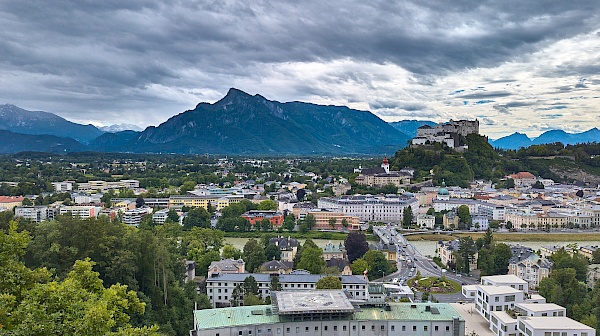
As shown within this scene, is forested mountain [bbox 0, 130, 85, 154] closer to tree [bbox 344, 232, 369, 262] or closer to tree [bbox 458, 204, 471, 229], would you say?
tree [bbox 458, 204, 471, 229]

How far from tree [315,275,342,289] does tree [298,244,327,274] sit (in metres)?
3.62

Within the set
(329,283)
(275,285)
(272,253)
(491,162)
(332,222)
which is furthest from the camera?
(491,162)

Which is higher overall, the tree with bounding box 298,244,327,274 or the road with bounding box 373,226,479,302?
the tree with bounding box 298,244,327,274

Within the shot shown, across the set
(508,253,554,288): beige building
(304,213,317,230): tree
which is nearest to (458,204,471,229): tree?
(304,213,317,230): tree

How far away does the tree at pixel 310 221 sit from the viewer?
33562 millimetres

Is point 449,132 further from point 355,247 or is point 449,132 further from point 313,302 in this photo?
point 313,302

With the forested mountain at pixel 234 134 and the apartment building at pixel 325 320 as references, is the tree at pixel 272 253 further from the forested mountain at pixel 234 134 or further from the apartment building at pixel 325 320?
the forested mountain at pixel 234 134

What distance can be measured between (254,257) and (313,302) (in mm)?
8356

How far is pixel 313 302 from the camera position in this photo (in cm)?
1139

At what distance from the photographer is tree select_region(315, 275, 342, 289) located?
564 inches

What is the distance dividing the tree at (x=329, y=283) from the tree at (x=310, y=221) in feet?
61.2

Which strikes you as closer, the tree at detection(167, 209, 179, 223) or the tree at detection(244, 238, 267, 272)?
the tree at detection(244, 238, 267, 272)

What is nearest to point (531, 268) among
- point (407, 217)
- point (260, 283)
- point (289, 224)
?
point (260, 283)

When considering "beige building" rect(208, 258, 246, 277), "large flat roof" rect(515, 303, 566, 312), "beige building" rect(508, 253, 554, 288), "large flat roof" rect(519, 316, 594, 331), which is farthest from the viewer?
"beige building" rect(508, 253, 554, 288)
